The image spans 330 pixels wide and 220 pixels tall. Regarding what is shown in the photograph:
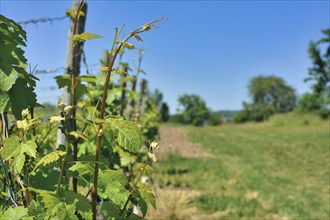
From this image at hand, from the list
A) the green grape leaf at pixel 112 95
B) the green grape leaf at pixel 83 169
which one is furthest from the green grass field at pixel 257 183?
the green grape leaf at pixel 83 169

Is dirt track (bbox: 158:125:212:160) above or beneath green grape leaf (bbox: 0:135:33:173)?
beneath

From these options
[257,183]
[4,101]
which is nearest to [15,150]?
[4,101]

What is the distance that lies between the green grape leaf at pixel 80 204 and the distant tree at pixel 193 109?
7224 cm

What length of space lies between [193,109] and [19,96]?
7528cm

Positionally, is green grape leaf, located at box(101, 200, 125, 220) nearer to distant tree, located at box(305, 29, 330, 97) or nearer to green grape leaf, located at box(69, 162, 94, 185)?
green grape leaf, located at box(69, 162, 94, 185)

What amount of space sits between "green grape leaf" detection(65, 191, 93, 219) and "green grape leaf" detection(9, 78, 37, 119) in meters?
0.39

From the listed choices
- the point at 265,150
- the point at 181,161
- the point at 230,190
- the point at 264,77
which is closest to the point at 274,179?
the point at 230,190

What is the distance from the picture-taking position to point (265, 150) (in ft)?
52.6

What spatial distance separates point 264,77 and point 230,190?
7875 centimetres

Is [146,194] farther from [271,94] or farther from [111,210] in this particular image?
[271,94]

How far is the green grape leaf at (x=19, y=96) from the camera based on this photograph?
136cm

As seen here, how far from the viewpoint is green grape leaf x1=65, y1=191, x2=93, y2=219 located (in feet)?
3.92

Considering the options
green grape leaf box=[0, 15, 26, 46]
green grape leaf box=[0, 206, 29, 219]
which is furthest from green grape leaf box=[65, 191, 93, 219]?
green grape leaf box=[0, 15, 26, 46]

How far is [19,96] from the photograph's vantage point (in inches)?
53.9
